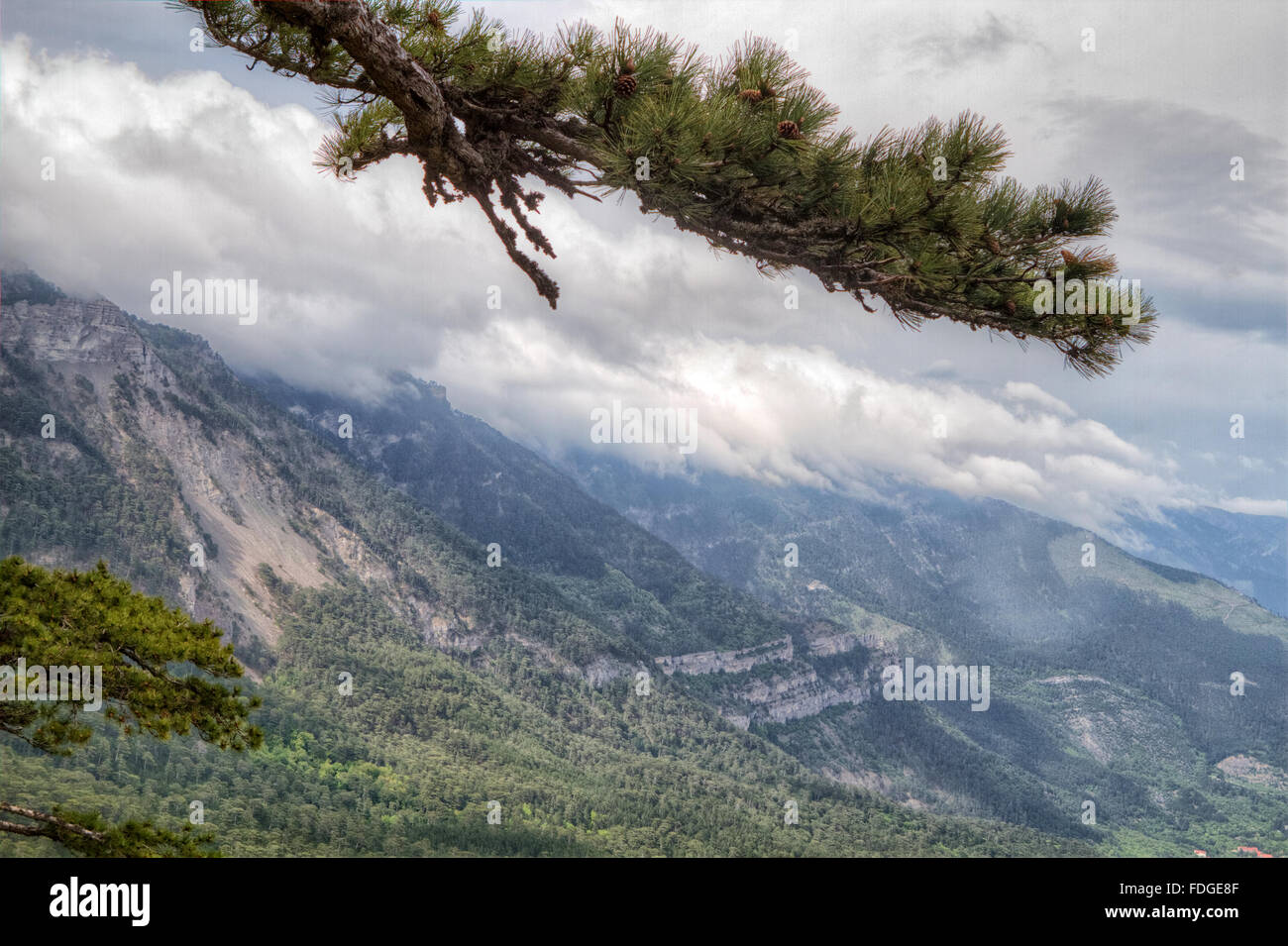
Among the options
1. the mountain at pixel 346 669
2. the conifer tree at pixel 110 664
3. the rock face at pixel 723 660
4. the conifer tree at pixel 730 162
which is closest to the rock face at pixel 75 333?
the mountain at pixel 346 669

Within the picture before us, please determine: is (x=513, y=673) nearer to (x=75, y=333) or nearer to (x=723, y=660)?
(x=723, y=660)

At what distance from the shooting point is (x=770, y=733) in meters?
130

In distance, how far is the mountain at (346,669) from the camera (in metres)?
53.8

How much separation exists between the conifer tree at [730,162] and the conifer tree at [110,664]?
372cm

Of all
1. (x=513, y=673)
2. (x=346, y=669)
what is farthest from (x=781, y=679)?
(x=346, y=669)

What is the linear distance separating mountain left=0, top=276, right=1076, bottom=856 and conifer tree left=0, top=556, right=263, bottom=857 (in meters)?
38.7

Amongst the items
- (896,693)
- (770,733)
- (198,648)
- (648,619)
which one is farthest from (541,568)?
(198,648)

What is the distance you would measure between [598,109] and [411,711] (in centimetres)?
8463

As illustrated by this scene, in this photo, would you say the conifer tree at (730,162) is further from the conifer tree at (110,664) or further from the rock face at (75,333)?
the rock face at (75,333)

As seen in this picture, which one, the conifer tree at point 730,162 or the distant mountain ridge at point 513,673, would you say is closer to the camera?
the conifer tree at point 730,162

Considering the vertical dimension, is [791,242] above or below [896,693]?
above

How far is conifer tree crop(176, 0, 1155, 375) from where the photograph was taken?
3904 mm

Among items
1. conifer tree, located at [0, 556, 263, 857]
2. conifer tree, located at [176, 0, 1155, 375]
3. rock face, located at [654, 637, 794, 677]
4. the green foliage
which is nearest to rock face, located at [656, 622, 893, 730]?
rock face, located at [654, 637, 794, 677]
